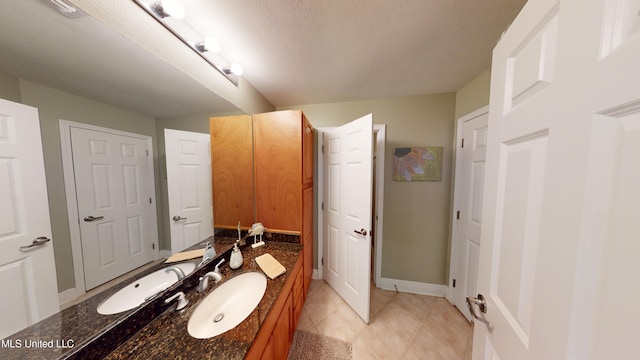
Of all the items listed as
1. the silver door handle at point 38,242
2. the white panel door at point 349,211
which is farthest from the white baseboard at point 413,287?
the silver door handle at point 38,242

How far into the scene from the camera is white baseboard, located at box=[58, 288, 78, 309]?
59cm

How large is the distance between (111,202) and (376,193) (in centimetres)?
199

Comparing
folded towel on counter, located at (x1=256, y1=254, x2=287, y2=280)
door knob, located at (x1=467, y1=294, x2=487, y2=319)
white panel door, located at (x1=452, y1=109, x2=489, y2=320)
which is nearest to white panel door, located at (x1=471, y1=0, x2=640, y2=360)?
door knob, located at (x1=467, y1=294, x2=487, y2=319)

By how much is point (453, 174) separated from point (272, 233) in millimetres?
1929

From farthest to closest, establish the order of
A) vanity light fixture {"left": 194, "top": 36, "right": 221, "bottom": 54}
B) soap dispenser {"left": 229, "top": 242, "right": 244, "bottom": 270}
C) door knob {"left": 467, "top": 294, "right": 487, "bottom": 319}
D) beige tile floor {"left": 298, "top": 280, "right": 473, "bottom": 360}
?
beige tile floor {"left": 298, "top": 280, "right": 473, "bottom": 360} → soap dispenser {"left": 229, "top": 242, "right": 244, "bottom": 270} → vanity light fixture {"left": 194, "top": 36, "right": 221, "bottom": 54} → door knob {"left": 467, "top": 294, "right": 487, "bottom": 319}

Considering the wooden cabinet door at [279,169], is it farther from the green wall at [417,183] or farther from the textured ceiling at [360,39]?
the green wall at [417,183]

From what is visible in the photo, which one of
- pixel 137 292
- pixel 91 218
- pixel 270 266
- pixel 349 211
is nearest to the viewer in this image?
pixel 91 218

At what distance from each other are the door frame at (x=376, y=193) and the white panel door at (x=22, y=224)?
5.87ft

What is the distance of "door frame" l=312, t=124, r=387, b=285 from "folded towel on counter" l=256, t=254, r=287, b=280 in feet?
3.07

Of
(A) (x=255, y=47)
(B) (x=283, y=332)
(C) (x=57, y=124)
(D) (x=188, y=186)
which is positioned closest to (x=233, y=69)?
(A) (x=255, y=47)

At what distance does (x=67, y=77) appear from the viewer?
56cm

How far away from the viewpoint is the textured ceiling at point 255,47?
0.56 m

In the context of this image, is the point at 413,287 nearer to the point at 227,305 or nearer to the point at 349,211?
the point at 349,211

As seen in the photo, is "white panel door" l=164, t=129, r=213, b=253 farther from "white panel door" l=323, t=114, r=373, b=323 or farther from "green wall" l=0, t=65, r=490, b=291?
"green wall" l=0, t=65, r=490, b=291
